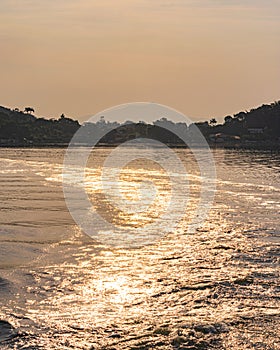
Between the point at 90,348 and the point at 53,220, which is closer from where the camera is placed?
the point at 90,348

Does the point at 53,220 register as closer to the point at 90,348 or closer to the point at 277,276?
the point at 277,276

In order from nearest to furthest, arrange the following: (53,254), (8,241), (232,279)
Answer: (232,279), (53,254), (8,241)

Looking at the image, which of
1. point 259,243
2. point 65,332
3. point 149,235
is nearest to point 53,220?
point 149,235

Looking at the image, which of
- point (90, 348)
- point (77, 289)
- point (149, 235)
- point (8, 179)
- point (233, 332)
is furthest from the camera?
point (8, 179)

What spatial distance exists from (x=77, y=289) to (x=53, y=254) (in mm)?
5085

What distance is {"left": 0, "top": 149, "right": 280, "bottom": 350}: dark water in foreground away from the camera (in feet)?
47.7

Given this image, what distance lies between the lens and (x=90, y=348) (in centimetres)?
1376

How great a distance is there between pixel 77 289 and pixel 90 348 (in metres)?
4.55

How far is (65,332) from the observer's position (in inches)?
573

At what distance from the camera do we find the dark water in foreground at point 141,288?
47.7ft

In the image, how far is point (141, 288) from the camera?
18438mm

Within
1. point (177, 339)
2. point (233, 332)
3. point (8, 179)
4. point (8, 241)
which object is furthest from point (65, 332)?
point (8, 179)

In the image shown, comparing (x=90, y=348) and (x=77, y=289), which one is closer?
(x=90, y=348)

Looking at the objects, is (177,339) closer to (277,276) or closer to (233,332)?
(233,332)
